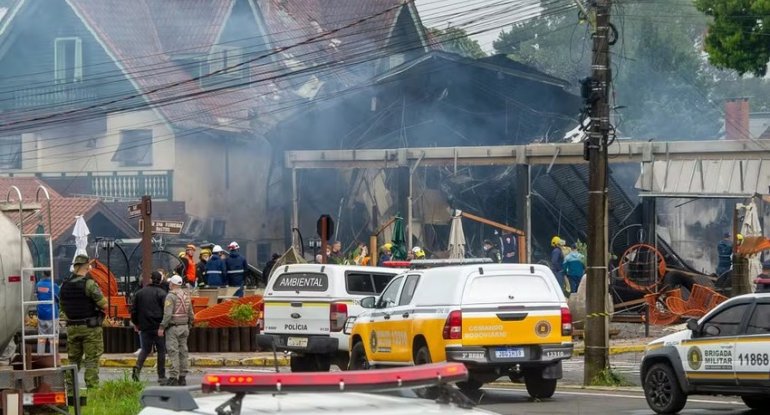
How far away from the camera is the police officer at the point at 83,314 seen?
19344 mm

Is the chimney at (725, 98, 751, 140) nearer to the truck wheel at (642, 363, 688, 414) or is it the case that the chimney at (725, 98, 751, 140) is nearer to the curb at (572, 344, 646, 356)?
the curb at (572, 344, 646, 356)

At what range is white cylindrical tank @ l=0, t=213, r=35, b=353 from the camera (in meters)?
14.8

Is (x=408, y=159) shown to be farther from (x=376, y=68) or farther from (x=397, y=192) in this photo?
(x=376, y=68)

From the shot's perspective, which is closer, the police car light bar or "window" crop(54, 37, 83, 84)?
the police car light bar

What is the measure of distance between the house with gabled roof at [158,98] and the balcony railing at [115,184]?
0.04 meters

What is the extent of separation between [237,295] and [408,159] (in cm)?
1099

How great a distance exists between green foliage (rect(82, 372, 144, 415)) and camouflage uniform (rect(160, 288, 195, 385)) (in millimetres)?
2489

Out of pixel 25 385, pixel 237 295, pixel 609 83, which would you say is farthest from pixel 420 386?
pixel 237 295

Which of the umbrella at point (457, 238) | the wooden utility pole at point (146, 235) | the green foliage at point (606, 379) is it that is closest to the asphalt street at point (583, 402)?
the green foliage at point (606, 379)

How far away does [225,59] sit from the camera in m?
50.2

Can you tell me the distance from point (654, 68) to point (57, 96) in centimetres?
4659

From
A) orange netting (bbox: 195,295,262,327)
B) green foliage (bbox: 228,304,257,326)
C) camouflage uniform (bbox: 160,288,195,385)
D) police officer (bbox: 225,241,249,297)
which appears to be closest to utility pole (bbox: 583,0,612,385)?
camouflage uniform (bbox: 160,288,195,385)

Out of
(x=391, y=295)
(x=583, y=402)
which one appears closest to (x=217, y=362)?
(x=391, y=295)

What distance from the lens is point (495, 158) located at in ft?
134
